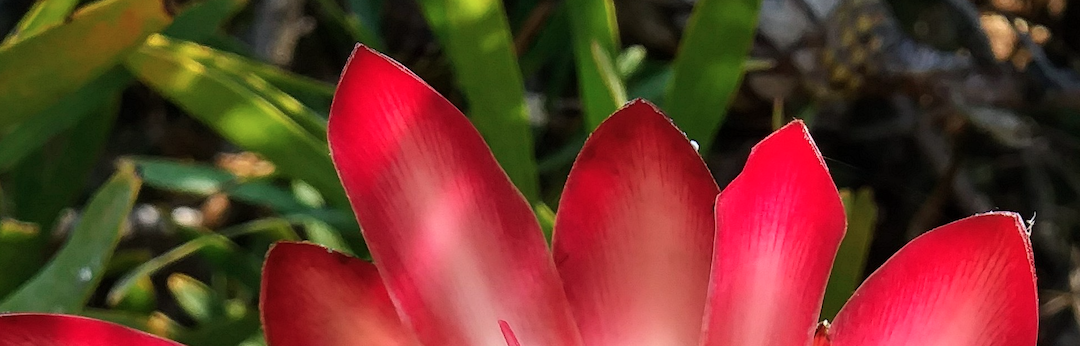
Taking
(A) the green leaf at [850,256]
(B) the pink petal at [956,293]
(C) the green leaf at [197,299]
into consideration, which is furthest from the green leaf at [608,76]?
(C) the green leaf at [197,299]

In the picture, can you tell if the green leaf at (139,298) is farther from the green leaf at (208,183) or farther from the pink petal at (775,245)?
the pink petal at (775,245)

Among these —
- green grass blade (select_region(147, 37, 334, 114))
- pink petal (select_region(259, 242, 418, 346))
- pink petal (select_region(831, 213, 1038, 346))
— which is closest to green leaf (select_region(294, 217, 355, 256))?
green grass blade (select_region(147, 37, 334, 114))

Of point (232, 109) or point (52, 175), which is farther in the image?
point (52, 175)

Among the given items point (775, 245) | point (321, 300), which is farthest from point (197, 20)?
point (775, 245)

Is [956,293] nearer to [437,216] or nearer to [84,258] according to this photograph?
[437,216]

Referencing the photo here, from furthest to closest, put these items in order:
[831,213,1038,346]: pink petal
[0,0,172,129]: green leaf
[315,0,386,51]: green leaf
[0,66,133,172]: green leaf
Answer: [315,0,386,51]: green leaf, [0,66,133,172]: green leaf, [0,0,172,129]: green leaf, [831,213,1038,346]: pink petal

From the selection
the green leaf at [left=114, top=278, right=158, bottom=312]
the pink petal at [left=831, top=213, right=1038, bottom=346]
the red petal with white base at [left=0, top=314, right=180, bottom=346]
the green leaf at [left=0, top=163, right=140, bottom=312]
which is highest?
the pink petal at [left=831, top=213, right=1038, bottom=346]

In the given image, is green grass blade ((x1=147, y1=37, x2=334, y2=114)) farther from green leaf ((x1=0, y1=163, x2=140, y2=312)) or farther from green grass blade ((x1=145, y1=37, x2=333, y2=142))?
green leaf ((x1=0, y1=163, x2=140, y2=312))

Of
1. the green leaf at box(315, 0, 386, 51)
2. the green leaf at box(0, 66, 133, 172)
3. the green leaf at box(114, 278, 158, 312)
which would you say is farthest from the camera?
the green leaf at box(315, 0, 386, 51)
